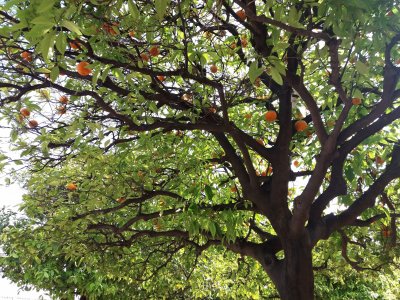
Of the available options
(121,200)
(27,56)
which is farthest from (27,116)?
(121,200)

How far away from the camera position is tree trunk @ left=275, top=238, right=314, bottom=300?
3.73m

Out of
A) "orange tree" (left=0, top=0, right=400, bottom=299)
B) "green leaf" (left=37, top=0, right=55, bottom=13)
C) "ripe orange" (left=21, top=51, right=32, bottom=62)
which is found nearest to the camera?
"green leaf" (left=37, top=0, right=55, bottom=13)

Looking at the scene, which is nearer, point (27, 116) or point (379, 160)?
point (27, 116)

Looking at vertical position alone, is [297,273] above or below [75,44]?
below

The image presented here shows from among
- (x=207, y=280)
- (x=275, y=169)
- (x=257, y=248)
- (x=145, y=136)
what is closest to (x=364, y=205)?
(x=275, y=169)

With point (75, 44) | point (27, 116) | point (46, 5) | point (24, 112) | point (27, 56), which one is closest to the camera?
point (46, 5)

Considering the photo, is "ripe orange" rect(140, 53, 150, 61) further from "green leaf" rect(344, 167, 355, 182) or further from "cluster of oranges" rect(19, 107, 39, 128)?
"green leaf" rect(344, 167, 355, 182)

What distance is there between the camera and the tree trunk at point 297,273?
147 inches

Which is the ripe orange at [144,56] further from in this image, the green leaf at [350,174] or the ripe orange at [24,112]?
the green leaf at [350,174]

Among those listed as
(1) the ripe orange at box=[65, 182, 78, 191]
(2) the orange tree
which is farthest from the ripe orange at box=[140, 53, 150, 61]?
(1) the ripe orange at box=[65, 182, 78, 191]

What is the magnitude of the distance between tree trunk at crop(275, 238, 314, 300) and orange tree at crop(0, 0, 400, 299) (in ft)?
0.03

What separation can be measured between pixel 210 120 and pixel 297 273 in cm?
159

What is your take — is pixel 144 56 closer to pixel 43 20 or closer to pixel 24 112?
pixel 24 112

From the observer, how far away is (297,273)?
376 centimetres
